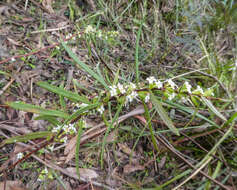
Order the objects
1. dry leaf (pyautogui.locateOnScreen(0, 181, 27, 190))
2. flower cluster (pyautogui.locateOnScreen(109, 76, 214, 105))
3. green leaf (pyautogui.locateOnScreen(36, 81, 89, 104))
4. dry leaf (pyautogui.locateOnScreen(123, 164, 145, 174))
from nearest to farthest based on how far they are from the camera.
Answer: flower cluster (pyautogui.locateOnScreen(109, 76, 214, 105))
green leaf (pyautogui.locateOnScreen(36, 81, 89, 104))
dry leaf (pyautogui.locateOnScreen(0, 181, 27, 190))
dry leaf (pyautogui.locateOnScreen(123, 164, 145, 174))

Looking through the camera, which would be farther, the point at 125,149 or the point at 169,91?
the point at 125,149

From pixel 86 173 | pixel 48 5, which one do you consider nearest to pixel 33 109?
pixel 86 173

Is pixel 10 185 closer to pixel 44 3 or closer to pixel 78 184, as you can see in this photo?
pixel 78 184

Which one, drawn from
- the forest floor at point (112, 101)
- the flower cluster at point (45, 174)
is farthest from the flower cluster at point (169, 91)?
the flower cluster at point (45, 174)

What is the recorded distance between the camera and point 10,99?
6.10 feet

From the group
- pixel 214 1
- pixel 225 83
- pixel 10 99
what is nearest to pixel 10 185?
pixel 10 99

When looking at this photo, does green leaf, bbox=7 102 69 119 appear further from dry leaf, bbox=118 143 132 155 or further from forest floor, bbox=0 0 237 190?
dry leaf, bbox=118 143 132 155

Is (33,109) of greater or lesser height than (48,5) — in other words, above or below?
Answer: below

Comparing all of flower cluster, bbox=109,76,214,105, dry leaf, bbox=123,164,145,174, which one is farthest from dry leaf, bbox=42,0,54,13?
dry leaf, bbox=123,164,145,174

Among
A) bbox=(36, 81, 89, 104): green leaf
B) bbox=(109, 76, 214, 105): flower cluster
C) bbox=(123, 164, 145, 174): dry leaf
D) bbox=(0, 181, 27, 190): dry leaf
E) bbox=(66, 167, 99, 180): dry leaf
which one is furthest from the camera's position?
bbox=(123, 164, 145, 174): dry leaf

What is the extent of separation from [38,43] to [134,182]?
180 cm

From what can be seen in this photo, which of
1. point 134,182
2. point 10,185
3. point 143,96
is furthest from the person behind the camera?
point 134,182

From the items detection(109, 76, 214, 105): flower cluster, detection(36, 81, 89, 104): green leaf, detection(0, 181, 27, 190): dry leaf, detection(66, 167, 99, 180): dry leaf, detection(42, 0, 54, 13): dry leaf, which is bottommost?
detection(0, 181, 27, 190): dry leaf

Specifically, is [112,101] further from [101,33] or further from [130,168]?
[101,33]
